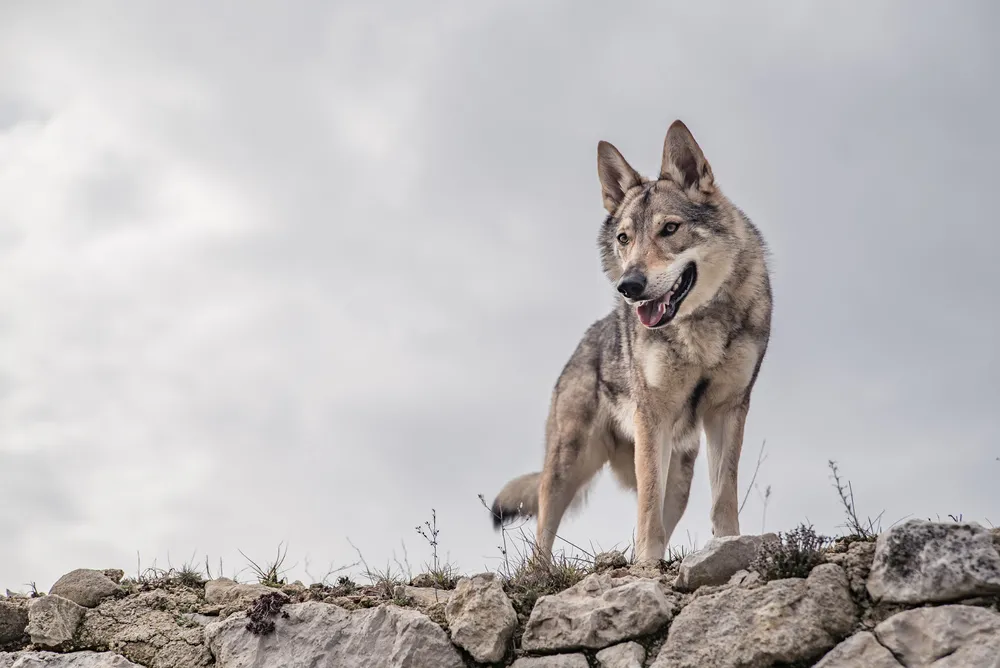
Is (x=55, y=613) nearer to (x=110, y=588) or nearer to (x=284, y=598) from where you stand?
(x=110, y=588)

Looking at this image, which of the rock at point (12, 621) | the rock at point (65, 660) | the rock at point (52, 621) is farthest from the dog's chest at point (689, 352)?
the rock at point (12, 621)

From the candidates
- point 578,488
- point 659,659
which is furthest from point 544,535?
point 659,659

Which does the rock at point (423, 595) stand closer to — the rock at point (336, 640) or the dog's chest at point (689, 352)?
the rock at point (336, 640)

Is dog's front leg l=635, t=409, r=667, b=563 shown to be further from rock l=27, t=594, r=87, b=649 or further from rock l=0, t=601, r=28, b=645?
rock l=0, t=601, r=28, b=645

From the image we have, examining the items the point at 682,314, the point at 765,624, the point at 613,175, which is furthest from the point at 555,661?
the point at 613,175

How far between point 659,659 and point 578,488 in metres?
3.44

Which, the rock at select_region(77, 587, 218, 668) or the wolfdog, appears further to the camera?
the wolfdog

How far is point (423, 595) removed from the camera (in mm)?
5492

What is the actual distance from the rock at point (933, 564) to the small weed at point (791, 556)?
0.30 m

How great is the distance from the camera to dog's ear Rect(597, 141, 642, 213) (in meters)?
7.01

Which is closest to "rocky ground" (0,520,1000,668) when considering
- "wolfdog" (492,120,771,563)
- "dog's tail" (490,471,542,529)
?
"wolfdog" (492,120,771,563)

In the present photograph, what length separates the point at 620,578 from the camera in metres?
5.04

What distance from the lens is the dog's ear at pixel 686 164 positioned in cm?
665

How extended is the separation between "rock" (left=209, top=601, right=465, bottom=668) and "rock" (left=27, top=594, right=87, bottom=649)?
41.1 inches
